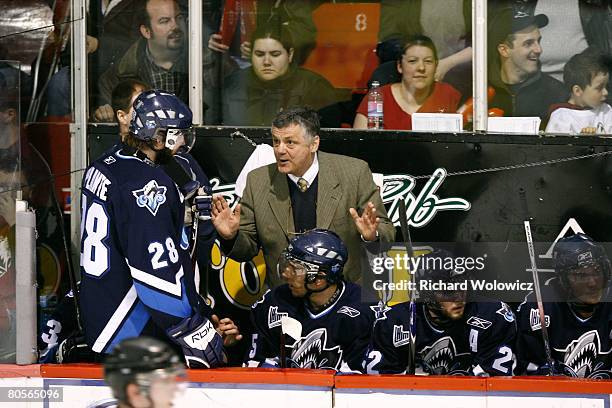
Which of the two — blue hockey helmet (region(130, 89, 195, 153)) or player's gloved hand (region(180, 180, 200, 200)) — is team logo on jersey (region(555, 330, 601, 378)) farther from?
blue hockey helmet (region(130, 89, 195, 153))

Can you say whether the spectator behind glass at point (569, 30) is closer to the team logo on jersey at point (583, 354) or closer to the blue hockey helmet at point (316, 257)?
the team logo on jersey at point (583, 354)

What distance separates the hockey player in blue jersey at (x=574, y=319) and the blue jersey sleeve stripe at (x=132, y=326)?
1.52 metres

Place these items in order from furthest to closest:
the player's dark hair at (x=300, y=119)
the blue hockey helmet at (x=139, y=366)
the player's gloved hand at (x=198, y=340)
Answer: the player's dark hair at (x=300, y=119)
the player's gloved hand at (x=198, y=340)
the blue hockey helmet at (x=139, y=366)

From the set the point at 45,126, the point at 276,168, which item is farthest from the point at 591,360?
the point at 45,126

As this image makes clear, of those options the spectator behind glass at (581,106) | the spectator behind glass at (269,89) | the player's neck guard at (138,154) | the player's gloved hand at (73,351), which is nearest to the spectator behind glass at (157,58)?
the spectator behind glass at (269,89)

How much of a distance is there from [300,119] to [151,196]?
0.94 meters

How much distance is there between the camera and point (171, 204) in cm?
537

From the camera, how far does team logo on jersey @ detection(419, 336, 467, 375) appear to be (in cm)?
569

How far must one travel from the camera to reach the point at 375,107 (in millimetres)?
6516

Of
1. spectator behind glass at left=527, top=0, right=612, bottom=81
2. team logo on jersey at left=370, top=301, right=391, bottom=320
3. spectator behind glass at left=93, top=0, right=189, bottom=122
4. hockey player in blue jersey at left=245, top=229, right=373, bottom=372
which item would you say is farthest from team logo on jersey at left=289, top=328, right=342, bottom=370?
spectator behind glass at left=527, top=0, right=612, bottom=81

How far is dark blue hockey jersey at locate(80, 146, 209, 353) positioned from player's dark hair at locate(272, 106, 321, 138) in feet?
2.35

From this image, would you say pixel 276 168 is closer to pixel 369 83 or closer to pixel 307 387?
pixel 369 83

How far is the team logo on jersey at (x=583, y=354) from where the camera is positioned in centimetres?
571

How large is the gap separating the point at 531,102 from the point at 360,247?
3.76ft
